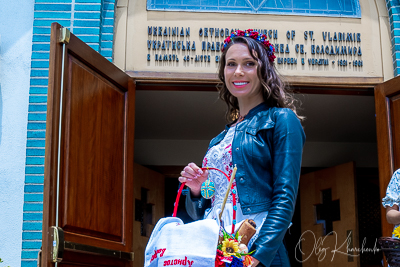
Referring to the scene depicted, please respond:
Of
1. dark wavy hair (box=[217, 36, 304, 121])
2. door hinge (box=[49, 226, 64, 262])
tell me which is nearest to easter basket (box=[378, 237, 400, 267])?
dark wavy hair (box=[217, 36, 304, 121])

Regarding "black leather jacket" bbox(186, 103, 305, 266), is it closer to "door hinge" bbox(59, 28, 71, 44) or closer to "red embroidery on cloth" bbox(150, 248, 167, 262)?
"red embroidery on cloth" bbox(150, 248, 167, 262)

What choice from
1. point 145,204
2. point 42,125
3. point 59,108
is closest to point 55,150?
point 59,108

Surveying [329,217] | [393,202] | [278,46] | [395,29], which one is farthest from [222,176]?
[329,217]

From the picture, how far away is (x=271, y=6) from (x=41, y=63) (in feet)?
6.27

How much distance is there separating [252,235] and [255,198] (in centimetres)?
21

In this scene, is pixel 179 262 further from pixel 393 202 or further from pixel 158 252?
pixel 393 202

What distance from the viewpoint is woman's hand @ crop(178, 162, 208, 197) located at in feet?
6.53

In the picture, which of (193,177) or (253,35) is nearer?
(193,177)

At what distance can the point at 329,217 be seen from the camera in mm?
7074

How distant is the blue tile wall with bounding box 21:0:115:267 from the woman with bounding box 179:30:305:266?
1.85 meters

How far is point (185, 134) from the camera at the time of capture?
7.23m

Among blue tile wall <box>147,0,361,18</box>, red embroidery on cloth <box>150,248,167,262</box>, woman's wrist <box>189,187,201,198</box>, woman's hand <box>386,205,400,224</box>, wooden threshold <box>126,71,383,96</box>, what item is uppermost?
blue tile wall <box>147,0,361,18</box>

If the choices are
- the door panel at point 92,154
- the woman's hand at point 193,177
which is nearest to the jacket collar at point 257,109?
the woman's hand at point 193,177

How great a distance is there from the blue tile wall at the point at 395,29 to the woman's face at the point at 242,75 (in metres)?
2.35
